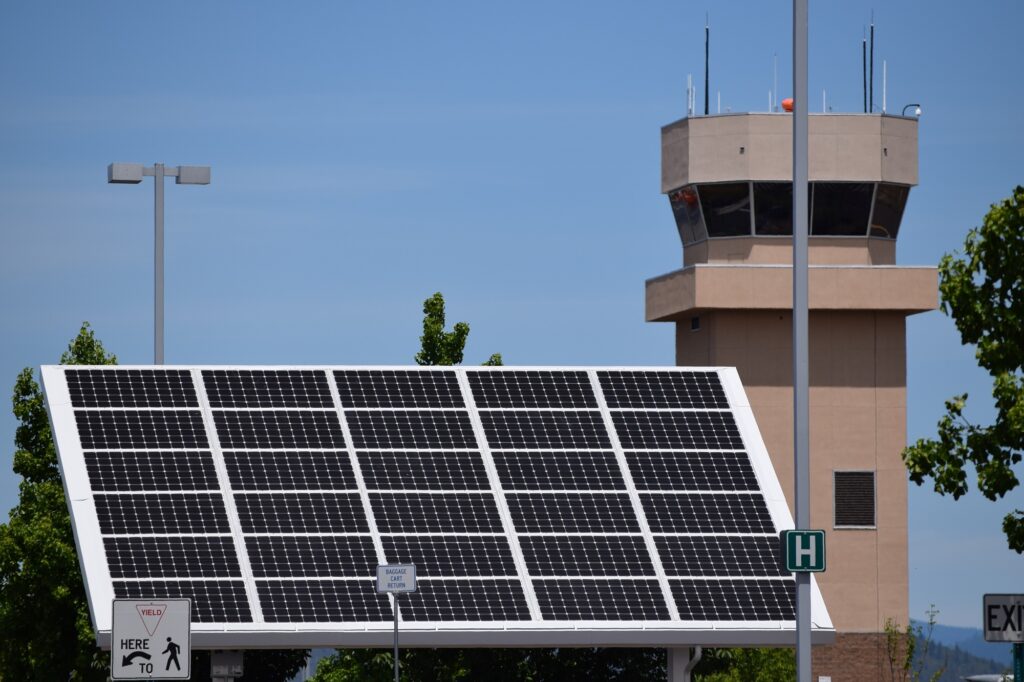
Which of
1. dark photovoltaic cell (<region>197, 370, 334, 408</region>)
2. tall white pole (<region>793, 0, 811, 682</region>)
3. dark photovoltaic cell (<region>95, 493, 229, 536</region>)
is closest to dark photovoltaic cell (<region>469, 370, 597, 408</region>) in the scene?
dark photovoltaic cell (<region>197, 370, 334, 408</region>)

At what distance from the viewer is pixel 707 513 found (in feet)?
115

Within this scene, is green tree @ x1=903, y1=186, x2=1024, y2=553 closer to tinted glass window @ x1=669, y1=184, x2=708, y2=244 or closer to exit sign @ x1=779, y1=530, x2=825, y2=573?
exit sign @ x1=779, y1=530, x2=825, y2=573

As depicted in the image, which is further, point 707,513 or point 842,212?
point 842,212

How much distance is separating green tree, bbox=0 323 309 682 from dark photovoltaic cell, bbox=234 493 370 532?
9129 mm

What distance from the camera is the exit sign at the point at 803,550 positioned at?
27375 millimetres

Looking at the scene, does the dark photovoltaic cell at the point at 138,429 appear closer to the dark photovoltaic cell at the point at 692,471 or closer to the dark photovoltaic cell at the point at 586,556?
the dark photovoltaic cell at the point at 586,556

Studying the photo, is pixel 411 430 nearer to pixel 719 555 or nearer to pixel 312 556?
pixel 312 556

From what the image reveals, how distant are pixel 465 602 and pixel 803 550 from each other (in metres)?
6.98

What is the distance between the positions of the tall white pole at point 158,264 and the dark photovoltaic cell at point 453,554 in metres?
8.42

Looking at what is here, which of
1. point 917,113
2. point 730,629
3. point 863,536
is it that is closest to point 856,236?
point 917,113

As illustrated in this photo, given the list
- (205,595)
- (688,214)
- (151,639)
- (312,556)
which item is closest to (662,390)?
(312,556)

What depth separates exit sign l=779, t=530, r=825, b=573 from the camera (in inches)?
1078

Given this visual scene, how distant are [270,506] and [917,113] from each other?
36.5 metres

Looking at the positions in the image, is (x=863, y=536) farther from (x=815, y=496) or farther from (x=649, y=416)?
(x=649, y=416)
